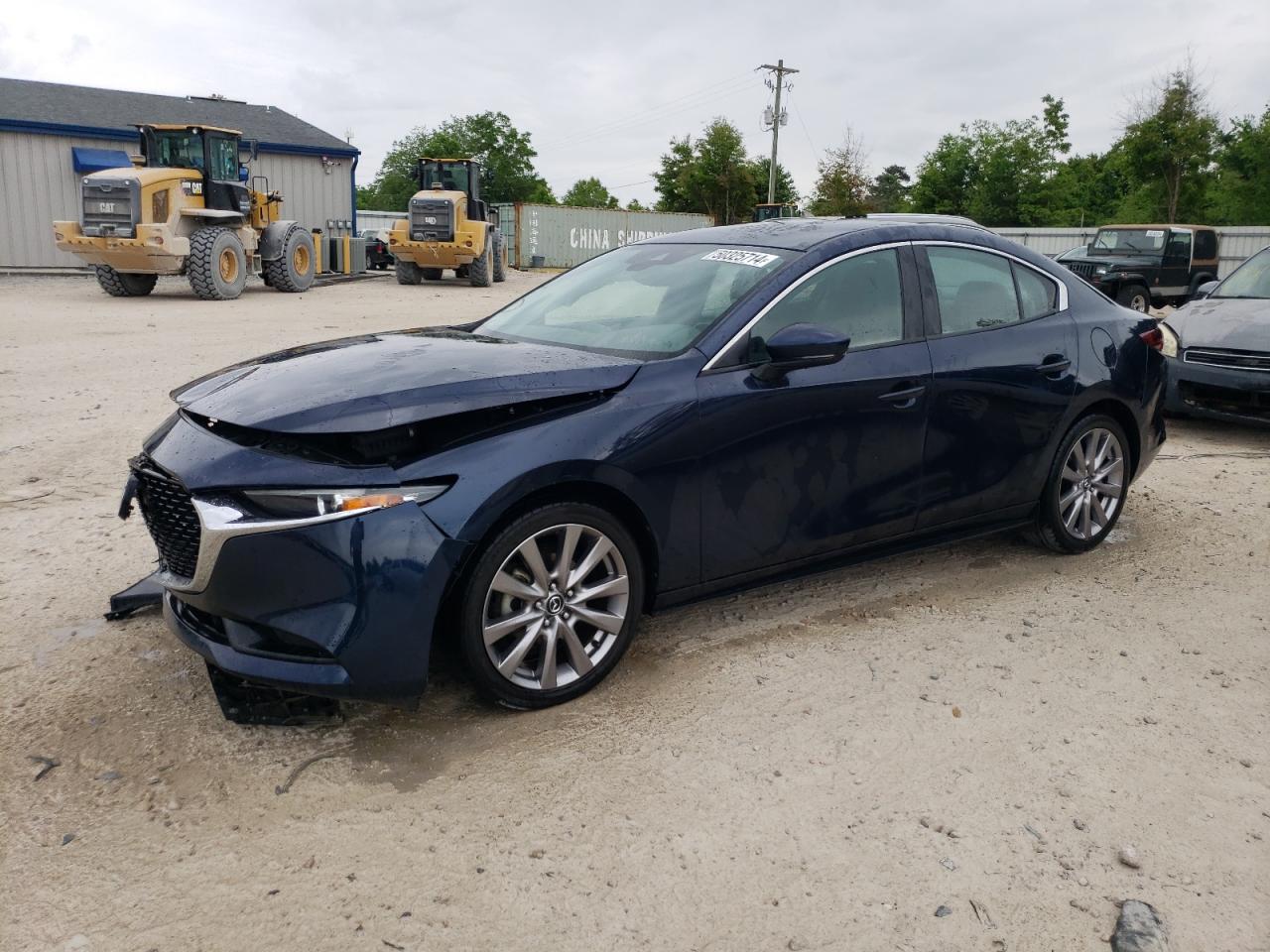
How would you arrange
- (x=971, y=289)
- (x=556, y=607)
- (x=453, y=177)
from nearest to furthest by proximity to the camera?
(x=556, y=607) → (x=971, y=289) → (x=453, y=177)

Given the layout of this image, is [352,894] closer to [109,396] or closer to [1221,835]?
[1221,835]

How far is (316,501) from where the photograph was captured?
3020mm

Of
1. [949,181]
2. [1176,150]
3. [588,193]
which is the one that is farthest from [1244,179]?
[588,193]

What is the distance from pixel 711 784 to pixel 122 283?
20.3 meters

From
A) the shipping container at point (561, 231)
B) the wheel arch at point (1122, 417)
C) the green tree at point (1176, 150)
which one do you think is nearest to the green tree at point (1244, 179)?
the green tree at point (1176, 150)

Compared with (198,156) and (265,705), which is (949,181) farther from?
(265,705)

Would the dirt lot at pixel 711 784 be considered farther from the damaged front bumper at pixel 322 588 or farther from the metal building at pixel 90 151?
the metal building at pixel 90 151

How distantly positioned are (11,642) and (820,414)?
124 inches

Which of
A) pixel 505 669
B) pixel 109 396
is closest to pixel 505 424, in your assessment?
pixel 505 669

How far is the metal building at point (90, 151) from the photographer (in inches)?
1067

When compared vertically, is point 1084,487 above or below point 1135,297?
below

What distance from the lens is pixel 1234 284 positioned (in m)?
9.48

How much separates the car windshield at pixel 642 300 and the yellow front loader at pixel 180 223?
15.9 m

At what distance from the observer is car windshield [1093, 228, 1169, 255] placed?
68.1 ft
